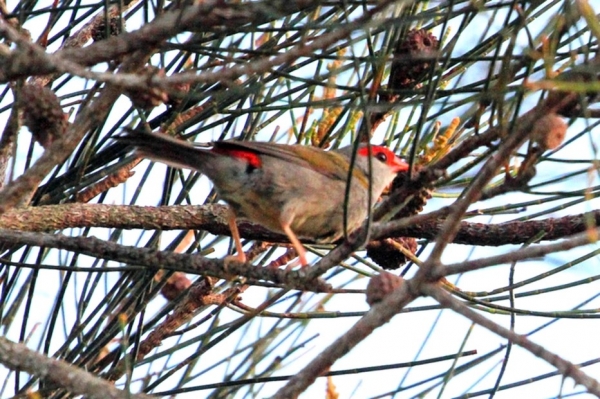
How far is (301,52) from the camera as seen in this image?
6.90 ft

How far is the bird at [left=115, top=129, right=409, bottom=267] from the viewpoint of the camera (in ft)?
12.3

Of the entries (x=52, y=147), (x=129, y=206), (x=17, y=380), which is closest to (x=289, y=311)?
(x=129, y=206)

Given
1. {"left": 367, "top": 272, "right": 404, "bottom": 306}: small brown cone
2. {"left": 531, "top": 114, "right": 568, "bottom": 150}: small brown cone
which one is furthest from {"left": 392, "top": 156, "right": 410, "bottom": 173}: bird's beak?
{"left": 531, "top": 114, "right": 568, "bottom": 150}: small brown cone

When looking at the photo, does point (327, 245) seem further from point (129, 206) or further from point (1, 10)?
point (1, 10)

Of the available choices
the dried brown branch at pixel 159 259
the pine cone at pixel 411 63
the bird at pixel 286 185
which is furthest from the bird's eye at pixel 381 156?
the dried brown branch at pixel 159 259

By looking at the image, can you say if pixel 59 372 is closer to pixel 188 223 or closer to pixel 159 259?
pixel 159 259

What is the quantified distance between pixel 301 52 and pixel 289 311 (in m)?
2.03

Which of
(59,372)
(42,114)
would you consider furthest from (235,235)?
(59,372)

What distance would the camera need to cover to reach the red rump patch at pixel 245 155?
3.79 metres

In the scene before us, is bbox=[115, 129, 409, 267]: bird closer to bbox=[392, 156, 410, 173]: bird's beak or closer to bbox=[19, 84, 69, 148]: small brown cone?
bbox=[392, 156, 410, 173]: bird's beak

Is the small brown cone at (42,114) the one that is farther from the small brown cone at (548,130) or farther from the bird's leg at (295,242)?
the small brown cone at (548,130)

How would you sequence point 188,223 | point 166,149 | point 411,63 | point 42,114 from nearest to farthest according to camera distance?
point 42,114 → point 166,149 → point 411,63 → point 188,223

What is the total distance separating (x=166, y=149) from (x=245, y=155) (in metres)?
0.48

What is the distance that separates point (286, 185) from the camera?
3.95m
